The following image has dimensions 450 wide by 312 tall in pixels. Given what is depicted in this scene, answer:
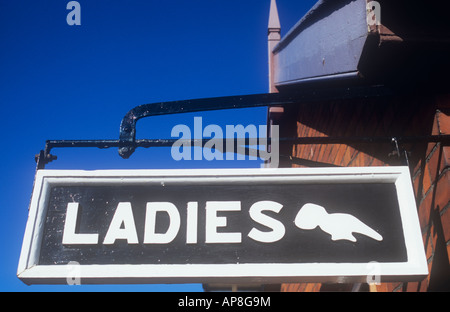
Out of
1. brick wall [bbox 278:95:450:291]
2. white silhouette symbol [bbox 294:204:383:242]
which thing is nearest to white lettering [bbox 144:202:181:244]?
white silhouette symbol [bbox 294:204:383:242]

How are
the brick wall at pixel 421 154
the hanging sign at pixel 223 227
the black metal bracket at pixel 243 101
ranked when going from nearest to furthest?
the hanging sign at pixel 223 227 < the brick wall at pixel 421 154 < the black metal bracket at pixel 243 101

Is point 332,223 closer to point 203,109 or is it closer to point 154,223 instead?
point 154,223

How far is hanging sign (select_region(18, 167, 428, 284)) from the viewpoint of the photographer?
121cm

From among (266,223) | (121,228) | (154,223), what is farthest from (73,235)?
(266,223)

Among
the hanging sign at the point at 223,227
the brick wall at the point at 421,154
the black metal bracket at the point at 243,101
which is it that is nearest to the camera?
the hanging sign at the point at 223,227

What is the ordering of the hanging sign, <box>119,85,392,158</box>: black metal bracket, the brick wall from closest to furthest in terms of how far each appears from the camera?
1. the hanging sign
2. the brick wall
3. <box>119,85,392,158</box>: black metal bracket

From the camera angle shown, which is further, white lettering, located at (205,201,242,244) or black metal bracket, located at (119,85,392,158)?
black metal bracket, located at (119,85,392,158)

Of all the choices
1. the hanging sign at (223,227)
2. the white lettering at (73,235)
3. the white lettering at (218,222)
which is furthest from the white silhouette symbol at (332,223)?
the white lettering at (73,235)

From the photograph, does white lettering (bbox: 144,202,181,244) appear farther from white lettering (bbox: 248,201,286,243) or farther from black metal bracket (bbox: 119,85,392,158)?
black metal bracket (bbox: 119,85,392,158)

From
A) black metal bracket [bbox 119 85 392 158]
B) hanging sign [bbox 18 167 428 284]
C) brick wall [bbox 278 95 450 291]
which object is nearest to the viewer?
hanging sign [bbox 18 167 428 284]

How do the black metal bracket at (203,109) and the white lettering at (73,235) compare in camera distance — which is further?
the black metal bracket at (203,109)

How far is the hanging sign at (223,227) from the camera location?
3.98 feet

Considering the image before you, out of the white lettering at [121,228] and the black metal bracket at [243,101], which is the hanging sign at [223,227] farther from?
the black metal bracket at [243,101]
